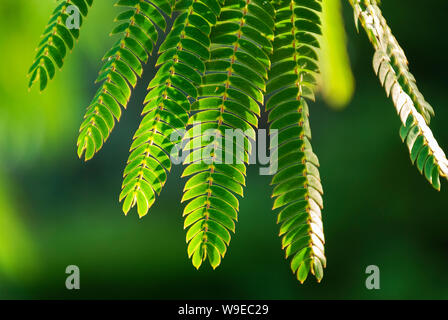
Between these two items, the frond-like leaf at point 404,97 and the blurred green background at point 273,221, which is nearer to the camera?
the frond-like leaf at point 404,97

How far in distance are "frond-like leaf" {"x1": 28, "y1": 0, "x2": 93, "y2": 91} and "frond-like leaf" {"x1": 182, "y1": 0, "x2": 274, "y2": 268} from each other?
9.2 inches

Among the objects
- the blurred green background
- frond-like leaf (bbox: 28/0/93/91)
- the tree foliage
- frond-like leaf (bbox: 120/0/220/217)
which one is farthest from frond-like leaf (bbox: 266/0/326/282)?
the blurred green background

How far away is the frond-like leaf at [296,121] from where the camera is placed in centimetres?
71

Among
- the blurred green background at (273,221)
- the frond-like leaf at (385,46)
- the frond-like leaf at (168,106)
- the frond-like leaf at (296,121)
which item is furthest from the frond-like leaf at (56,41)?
the blurred green background at (273,221)

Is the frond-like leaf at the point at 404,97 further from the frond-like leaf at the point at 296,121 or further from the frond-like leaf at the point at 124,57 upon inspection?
the frond-like leaf at the point at 124,57

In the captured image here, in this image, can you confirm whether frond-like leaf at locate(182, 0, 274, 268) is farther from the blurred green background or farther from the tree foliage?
the blurred green background

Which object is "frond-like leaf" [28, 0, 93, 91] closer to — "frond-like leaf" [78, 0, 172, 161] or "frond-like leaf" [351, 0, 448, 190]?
"frond-like leaf" [78, 0, 172, 161]

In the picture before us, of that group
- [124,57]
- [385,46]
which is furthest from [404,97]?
[124,57]

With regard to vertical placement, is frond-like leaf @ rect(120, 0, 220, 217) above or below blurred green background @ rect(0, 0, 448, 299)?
below

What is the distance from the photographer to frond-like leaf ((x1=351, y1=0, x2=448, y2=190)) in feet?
2.24

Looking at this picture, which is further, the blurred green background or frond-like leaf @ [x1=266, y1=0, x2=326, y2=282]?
the blurred green background

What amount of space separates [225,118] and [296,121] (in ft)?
0.37

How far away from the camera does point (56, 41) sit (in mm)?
753
